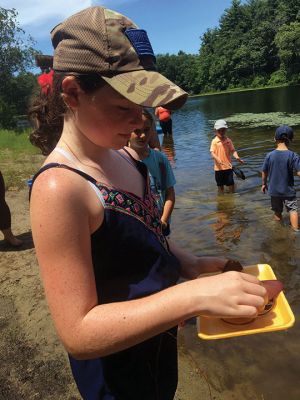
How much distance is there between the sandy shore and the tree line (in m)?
31.5

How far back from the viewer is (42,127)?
163 centimetres

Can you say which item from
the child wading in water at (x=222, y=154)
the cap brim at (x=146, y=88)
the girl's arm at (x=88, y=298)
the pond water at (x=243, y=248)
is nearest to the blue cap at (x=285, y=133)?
the pond water at (x=243, y=248)

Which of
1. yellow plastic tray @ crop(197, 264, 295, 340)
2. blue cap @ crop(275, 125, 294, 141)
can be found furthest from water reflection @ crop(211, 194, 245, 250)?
yellow plastic tray @ crop(197, 264, 295, 340)

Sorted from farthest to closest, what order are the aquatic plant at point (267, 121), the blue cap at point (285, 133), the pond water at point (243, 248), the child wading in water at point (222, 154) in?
1. the aquatic plant at point (267, 121)
2. the child wading in water at point (222, 154)
3. the blue cap at point (285, 133)
4. the pond water at point (243, 248)

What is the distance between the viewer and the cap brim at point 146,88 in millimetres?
1171

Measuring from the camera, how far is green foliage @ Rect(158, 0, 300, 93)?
62.3 m

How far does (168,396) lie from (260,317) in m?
0.60

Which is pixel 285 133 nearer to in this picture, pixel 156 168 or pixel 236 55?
pixel 156 168

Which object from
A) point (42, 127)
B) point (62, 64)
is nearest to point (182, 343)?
point (42, 127)

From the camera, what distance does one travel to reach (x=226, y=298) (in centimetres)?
108

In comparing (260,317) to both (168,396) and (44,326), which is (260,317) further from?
(44,326)

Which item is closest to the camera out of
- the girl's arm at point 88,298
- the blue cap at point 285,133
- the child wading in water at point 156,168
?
the girl's arm at point 88,298

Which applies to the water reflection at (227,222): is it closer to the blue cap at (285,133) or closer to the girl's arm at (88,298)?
the blue cap at (285,133)

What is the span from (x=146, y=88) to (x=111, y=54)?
15 cm
